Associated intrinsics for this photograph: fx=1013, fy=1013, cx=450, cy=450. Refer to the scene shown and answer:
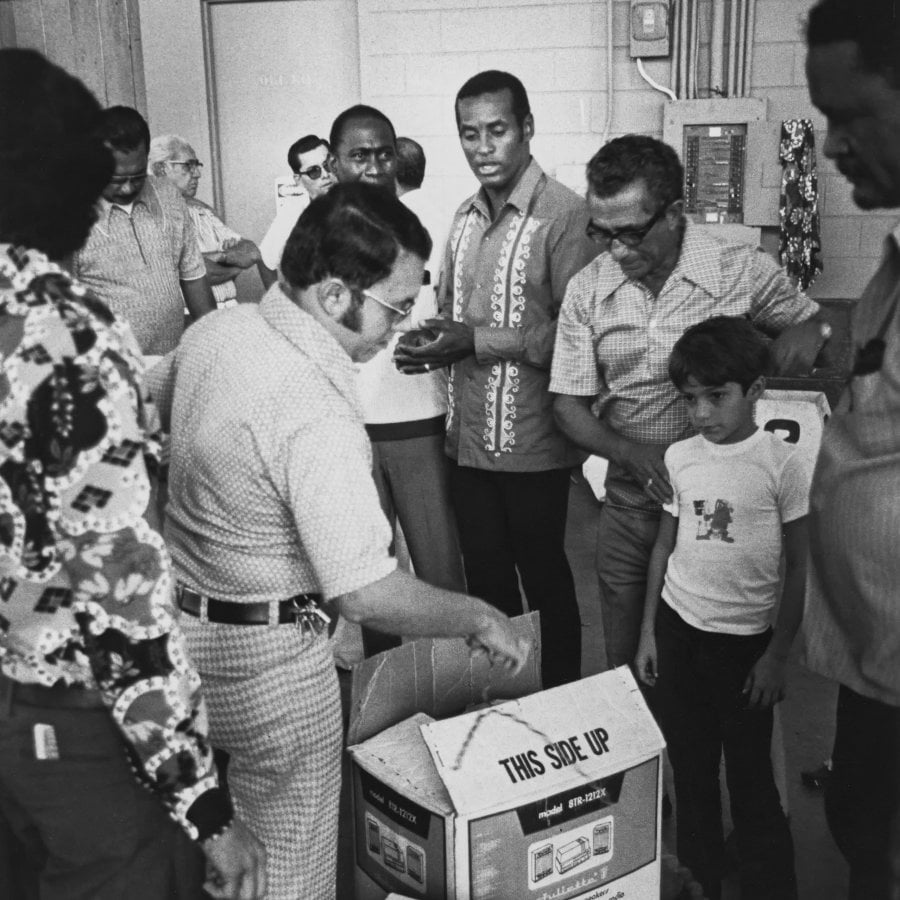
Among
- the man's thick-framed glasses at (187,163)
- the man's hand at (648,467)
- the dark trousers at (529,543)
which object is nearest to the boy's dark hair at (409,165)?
the man's thick-framed glasses at (187,163)

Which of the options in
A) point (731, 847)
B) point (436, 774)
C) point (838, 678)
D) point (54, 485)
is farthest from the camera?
point (731, 847)

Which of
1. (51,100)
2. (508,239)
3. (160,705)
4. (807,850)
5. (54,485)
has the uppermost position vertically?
(51,100)

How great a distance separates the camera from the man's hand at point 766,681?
1816 mm

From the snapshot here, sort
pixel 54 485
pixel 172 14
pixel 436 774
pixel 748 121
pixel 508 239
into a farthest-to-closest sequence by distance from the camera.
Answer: pixel 172 14 < pixel 748 121 < pixel 508 239 < pixel 436 774 < pixel 54 485

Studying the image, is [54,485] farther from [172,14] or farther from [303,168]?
[172,14]

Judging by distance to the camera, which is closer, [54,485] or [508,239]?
[54,485]

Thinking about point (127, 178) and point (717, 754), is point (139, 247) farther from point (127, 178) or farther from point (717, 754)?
point (717, 754)

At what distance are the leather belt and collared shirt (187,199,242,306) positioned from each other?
274 centimetres

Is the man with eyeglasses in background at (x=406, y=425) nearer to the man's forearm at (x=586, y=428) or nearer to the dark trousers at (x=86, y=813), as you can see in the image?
the man's forearm at (x=586, y=428)

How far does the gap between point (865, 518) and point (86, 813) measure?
3.17 ft

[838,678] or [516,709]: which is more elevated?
[838,678]

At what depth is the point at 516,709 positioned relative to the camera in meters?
1.62

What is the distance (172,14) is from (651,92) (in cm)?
262

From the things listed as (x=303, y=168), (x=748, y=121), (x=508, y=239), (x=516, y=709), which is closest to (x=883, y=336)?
(x=516, y=709)
